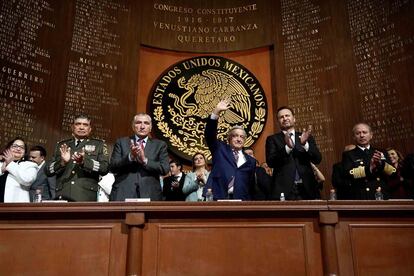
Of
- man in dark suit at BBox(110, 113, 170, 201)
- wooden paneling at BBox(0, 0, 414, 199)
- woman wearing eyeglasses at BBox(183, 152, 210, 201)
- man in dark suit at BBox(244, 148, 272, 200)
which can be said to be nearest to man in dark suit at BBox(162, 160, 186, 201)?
woman wearing eyeglasses at BBox(183, 152, 210, 201)

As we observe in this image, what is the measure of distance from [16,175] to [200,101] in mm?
2869

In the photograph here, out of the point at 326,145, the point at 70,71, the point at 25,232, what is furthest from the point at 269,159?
the point at 70,71

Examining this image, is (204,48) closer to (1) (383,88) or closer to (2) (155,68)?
(2) (155,68)

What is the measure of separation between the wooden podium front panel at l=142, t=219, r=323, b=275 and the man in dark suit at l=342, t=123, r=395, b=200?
1.01m

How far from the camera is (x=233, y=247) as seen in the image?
7.99ft

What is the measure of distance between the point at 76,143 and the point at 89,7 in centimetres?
273

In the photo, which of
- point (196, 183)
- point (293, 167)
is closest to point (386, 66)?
point (293, 167)

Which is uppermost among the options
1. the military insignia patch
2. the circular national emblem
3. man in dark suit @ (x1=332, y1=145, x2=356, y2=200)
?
the circular national emblem

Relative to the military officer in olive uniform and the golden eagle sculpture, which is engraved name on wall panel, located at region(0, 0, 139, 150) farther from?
the military officer in olive uniform

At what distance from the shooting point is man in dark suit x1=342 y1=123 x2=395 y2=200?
3199 millimetres

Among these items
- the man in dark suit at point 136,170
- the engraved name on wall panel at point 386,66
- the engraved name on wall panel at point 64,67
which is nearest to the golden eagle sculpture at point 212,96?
the engraved name on wall panel at point 64,67

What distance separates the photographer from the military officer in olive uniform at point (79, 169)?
10.6ft

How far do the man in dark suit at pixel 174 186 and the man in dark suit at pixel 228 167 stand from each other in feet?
2.30

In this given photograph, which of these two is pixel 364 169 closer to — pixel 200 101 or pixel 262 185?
pixel 262 185
